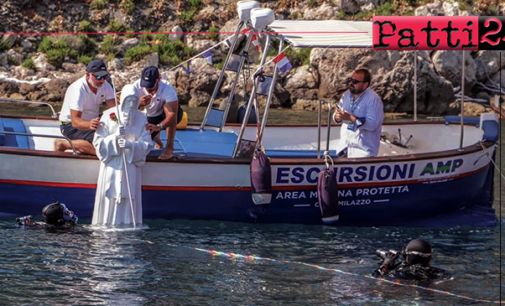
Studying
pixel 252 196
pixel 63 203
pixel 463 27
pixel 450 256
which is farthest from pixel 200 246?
pixel 463 27

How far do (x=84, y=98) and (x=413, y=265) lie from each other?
4.61m

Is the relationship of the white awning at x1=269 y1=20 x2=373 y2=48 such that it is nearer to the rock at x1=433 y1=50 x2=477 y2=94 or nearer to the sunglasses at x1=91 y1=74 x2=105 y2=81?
the sunglasses at x1=91 y1=74 x2=105 y2=81

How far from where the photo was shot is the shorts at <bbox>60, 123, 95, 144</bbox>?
11.3 meters

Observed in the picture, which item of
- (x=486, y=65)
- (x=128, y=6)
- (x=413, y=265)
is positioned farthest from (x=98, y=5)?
(x=413, y=265)

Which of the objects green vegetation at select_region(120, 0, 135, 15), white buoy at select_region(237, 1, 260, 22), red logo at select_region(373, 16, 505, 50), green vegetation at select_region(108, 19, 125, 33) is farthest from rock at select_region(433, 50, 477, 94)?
red logo at select_region(373, 16, 505, 50)

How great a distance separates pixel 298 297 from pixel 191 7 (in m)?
25.0

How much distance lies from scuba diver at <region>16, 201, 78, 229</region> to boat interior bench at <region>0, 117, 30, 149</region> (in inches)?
62.4

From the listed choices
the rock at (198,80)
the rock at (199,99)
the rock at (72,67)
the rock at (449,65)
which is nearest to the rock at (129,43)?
the rock at (72,67)

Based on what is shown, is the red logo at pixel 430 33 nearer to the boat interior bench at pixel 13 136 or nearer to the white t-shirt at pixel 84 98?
the white t-shirt at pixel 84 98

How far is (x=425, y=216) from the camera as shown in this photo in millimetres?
12391

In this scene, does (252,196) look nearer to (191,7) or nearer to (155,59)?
(155,59)

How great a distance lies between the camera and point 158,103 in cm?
1163

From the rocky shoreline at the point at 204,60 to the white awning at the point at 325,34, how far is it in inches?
501

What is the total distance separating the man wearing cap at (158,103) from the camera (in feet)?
36.4
